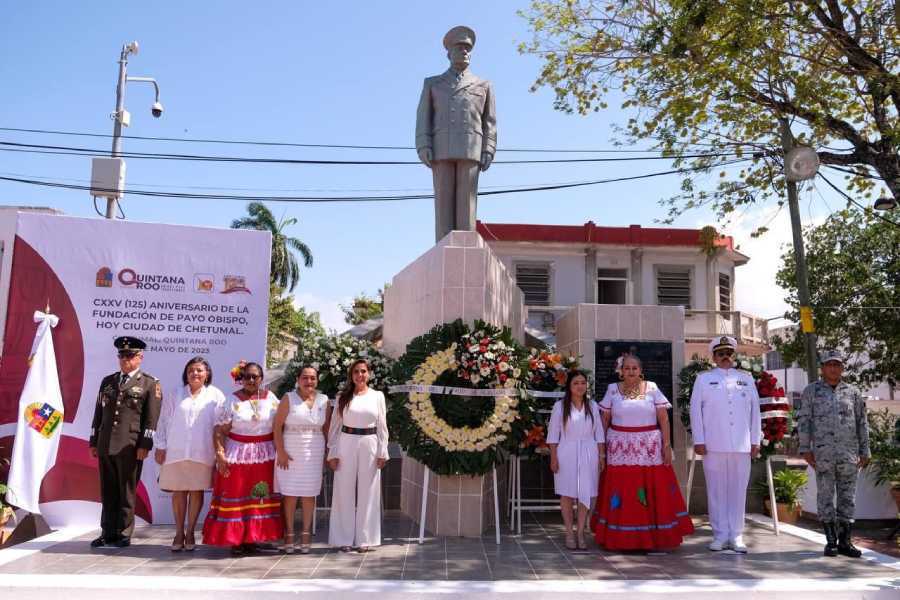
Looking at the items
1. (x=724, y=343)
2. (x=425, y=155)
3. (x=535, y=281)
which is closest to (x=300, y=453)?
(x=425, y=155)

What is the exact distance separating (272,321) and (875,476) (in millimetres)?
20291

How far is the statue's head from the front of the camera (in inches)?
318

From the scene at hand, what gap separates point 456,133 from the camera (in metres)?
8.00

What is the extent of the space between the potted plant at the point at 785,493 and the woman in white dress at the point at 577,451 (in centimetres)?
321

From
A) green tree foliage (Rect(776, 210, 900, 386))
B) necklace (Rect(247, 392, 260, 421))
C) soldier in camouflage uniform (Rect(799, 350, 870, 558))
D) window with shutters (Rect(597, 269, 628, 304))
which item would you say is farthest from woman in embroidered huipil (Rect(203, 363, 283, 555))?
window with shutters (Rect(597, 269, 628, 304))

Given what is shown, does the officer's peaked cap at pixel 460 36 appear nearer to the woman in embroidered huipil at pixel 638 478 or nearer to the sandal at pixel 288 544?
the woman in embroidered huipil at pixel 638 478

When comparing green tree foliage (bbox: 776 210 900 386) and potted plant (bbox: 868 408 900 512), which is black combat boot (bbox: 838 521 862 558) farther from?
green tree foliage (bbox: 776 210 900 386)

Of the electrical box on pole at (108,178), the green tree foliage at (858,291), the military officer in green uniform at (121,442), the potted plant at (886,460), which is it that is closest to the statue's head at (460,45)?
the military officer in green uniform at (121,442)

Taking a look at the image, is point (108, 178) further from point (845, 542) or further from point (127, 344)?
point (845, 542)

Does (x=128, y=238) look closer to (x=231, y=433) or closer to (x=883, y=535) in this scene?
(x=231, y=433)

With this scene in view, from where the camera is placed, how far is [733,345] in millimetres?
6676

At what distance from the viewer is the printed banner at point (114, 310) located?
701 centimetres

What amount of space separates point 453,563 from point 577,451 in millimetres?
1469

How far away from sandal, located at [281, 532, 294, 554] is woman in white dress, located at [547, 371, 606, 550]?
7.43ft
